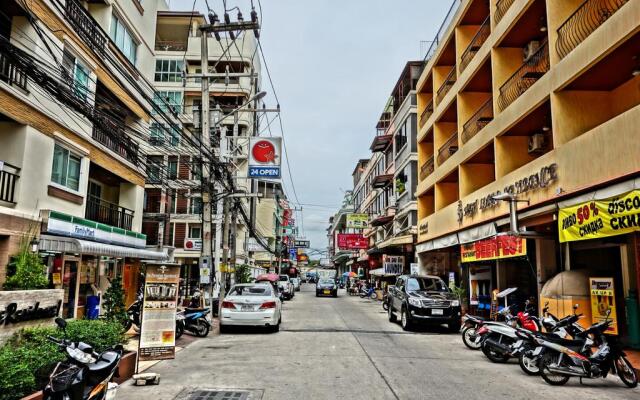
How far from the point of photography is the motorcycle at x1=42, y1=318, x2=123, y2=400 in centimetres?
504

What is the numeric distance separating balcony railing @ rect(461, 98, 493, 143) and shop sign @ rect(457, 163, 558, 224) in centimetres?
314

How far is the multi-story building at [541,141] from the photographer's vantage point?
10.5m

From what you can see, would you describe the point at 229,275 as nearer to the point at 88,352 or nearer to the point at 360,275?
the point at 88,352

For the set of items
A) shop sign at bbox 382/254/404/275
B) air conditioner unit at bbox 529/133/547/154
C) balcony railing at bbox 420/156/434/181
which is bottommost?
shop sign at bbox 382/254/404/275

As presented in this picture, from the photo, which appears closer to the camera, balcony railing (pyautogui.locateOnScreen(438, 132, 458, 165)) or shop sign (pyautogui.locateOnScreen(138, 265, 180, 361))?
shop sign (pyautogui.locateOnScreen(138, 265, 180, 361))

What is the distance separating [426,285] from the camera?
1748cm

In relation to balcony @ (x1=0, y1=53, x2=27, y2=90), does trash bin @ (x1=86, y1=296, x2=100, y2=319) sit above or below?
below

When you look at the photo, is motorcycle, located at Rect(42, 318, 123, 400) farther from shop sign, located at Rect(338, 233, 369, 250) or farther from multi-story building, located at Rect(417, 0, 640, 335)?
shop sign, located at Rect(338, 233, 369, 250)

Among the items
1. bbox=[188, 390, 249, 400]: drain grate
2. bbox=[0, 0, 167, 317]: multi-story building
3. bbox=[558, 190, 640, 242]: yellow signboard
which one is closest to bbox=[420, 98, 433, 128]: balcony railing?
bbox=[0, 0, 167, 317]: multi-story building

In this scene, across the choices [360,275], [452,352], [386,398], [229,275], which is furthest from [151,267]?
[360,275]

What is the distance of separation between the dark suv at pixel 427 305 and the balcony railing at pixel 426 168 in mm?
11187

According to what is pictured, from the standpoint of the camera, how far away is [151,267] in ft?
31.2

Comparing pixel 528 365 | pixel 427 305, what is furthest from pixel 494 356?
pixel 427 305

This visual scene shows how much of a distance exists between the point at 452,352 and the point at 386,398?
5.48 metres
